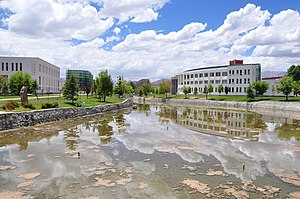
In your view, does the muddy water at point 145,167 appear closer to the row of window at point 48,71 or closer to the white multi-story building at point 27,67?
the white multi-story building at point 27,67

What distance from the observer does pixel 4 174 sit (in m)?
12.6

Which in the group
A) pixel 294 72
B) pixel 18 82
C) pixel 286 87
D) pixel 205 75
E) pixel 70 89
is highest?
pixel 294 72

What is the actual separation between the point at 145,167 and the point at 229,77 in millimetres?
94769

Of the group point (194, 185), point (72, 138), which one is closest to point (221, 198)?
point (194, 185)

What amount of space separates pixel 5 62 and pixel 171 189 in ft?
309

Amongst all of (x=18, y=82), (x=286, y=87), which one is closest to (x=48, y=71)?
(x=18, y=82)

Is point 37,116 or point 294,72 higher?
point 294,72

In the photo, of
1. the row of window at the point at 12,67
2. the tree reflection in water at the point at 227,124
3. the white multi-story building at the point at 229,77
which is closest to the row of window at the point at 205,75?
the white multi-story building at the point at 229,77

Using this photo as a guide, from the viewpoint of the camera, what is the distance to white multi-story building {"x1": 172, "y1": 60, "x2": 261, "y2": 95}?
97.6 metres

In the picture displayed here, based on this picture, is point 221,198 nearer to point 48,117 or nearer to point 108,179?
point 108,179

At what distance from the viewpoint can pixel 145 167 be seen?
45.8ft

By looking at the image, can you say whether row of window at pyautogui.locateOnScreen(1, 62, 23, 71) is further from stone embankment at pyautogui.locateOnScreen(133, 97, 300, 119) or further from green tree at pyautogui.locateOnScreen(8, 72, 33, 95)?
stone embankment at pyautogui.locateOnScreen(133, 97, 300, 119)

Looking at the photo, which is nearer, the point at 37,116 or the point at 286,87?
the point at 37,116

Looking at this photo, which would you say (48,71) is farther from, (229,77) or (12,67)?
(229,77)
